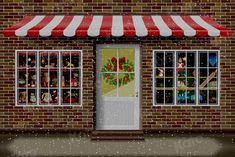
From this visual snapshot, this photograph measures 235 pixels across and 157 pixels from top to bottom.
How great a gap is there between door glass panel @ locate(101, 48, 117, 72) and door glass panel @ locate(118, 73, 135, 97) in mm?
317

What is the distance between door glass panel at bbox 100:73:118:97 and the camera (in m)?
14.5

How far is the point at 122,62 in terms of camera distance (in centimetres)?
1448

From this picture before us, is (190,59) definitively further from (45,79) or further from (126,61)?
(45,79)

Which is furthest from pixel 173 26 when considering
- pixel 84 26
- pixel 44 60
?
pixel 44 60

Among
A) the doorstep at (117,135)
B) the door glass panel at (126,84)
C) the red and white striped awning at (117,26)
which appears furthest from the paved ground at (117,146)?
the red and white striped awning at (117,26)

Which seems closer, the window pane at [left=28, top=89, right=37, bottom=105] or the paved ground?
the paved ground

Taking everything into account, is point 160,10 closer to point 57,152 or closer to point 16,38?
point 16,38

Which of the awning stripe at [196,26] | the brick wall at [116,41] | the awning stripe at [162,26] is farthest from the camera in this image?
the brick wall at [116,41]

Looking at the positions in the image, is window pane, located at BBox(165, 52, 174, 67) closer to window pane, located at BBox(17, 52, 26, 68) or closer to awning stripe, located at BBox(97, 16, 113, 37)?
awning stripe, located at BBox(97, 16, 113, 37)

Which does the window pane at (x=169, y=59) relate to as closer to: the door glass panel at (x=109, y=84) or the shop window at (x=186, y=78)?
the shop window at (x=186, y=78)

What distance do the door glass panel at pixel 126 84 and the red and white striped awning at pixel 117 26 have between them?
164cm

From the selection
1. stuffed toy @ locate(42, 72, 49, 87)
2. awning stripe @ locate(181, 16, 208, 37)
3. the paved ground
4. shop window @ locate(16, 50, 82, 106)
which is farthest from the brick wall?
stuffed toy @ locate(42, 72, 49, 87)

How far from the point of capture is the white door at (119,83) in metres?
14.5

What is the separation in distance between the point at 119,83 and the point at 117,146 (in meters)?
2.07
